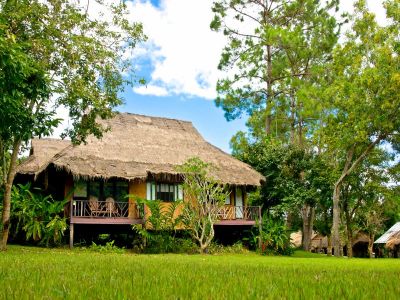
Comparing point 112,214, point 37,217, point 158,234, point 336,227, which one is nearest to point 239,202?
point 336,227

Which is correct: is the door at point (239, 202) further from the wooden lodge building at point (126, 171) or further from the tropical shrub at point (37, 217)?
the tropical shrub at point (37, 217)

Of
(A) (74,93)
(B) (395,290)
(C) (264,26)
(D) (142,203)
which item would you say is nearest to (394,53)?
(C) (264,26)

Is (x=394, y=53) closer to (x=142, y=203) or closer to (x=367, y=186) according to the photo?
(x=367, y=186)

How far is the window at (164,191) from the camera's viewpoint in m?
22.1

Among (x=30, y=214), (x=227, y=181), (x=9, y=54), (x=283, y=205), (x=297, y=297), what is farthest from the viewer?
(x=283, y=205)

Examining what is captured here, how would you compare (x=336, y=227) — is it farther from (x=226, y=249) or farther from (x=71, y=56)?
(x=71, y=56)

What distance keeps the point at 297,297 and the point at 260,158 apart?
2244 centimetres

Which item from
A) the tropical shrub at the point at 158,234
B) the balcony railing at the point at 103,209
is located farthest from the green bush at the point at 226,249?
the balcony railing at the point at 103,209

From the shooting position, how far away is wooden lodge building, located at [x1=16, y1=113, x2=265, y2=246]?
19.5 meters

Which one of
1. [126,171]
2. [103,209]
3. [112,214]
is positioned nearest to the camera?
[126,171]

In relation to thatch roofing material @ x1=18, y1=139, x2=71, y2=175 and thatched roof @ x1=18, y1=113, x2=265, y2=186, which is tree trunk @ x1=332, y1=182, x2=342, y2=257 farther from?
thatch roofing material @ x1=18, y1=139, x2=71, y2=175

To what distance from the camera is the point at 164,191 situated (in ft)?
73.6

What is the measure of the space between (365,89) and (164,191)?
32.1 feet

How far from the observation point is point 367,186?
27.5 metres
